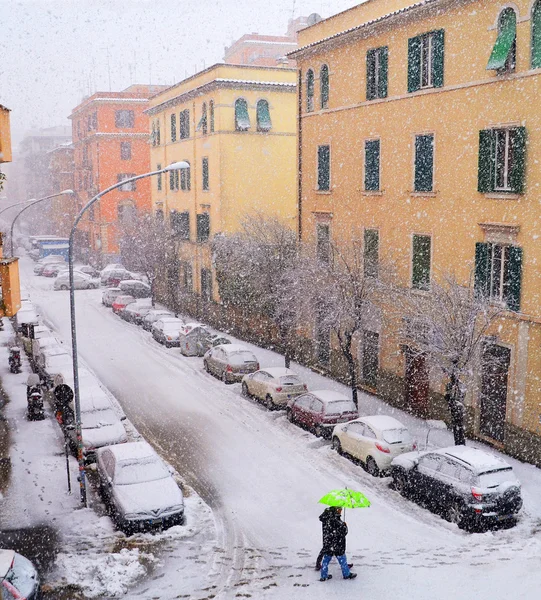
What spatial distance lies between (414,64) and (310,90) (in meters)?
6.82

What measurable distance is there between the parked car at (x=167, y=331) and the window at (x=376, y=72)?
1475cm

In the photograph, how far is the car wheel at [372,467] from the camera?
57.4ft

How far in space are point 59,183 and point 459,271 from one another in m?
70.8

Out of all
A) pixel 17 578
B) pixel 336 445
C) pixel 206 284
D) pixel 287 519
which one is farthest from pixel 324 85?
pixel 17 578

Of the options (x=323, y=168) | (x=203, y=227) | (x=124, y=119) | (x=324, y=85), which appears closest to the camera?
(x=324, y=85)

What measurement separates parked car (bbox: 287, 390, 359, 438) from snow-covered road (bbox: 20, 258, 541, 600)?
0.37m

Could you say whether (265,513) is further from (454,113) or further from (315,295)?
(454,113)

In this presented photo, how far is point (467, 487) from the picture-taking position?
47.5ft

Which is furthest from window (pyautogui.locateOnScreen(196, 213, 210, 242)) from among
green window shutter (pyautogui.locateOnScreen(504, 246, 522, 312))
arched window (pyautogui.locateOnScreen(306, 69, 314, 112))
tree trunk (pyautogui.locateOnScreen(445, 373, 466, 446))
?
tree trunk (pyautogui.locateOnScreen(445, 373, 466, 446))

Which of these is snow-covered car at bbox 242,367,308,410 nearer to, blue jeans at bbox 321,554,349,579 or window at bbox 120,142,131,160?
blue jeans at bbox 321,554,349,579

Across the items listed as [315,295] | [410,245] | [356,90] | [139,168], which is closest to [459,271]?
[410,245]

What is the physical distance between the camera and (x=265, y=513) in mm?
15531

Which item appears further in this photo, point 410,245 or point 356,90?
point 356,90

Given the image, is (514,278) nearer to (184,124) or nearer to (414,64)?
(414,64)
